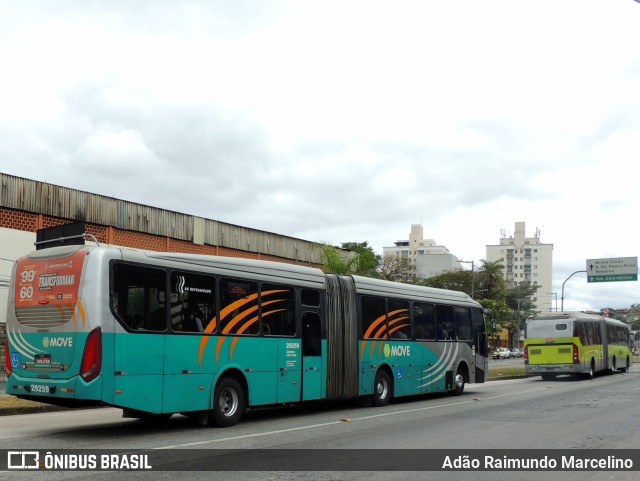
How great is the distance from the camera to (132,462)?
968cm

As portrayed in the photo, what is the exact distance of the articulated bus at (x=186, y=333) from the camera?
468 inches

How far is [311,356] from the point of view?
53.5 ft

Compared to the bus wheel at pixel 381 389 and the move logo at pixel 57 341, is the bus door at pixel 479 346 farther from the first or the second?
the move logo at pixel 57 341

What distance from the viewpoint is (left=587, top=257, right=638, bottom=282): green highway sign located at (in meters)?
56.4

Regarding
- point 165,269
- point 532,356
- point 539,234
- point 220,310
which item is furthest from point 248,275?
point 539,234

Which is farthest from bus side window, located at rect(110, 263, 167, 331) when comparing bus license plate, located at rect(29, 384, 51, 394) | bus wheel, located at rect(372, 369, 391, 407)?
bus wheel, located at rect(372, 369, 391, 407)

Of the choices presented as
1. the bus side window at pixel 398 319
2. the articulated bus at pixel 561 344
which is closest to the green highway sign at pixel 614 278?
the articulated bus at pixel 561 344

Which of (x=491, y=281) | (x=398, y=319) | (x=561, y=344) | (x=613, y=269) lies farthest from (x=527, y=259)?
(x=398, y=319)

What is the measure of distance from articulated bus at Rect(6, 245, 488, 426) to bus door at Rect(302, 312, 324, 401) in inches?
1.0

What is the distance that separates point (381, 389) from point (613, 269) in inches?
1717

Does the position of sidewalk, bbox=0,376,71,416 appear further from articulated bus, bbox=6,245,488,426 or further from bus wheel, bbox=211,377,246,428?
bus wheel, bbox=211,377,246,428

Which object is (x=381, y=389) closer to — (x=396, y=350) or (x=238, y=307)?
(x=396, y=350)

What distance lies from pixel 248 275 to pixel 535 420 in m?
6.62

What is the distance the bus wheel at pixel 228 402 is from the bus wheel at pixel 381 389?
17.0ft
